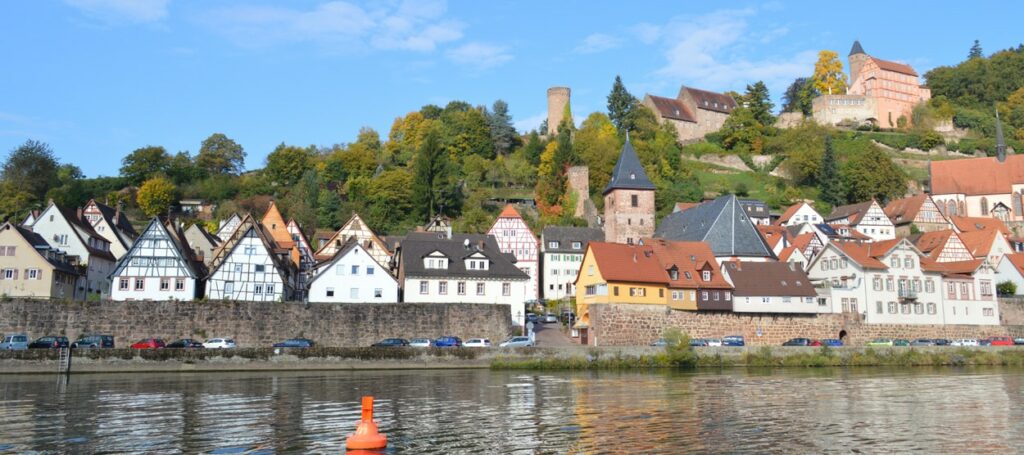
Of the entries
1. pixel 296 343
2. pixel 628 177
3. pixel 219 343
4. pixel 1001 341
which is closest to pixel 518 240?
pixel 628 177

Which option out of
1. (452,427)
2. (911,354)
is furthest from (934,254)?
(452,427)

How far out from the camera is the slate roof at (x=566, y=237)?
72.6m

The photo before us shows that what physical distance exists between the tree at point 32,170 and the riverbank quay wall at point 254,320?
46569 millimetres

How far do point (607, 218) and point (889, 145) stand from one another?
187 feet

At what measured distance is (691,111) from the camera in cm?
11962

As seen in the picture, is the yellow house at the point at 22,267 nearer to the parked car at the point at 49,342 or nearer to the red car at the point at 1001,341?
the parked car at the point at 49,342

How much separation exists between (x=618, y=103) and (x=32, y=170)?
6704cm

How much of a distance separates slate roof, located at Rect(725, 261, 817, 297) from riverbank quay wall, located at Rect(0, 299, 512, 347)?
49.2 ft

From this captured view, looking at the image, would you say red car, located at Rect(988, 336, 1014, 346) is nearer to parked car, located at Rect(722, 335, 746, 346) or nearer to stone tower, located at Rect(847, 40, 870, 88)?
parked car, located at Rect(722, 335, 746, 346)

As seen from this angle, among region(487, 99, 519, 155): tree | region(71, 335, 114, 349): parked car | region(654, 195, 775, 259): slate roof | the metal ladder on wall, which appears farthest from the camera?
region(487, 99, 519, 155): tree

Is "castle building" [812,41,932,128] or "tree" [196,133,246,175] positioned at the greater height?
"castle building" [812,41,932,128]

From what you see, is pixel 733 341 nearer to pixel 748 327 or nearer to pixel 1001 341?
pixel 748 327

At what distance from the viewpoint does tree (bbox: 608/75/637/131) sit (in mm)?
111375

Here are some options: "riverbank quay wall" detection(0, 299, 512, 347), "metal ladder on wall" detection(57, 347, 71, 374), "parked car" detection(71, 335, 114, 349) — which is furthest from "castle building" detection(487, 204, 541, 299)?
"metal ladder on wall" detection(57, 347, 71, 374)
